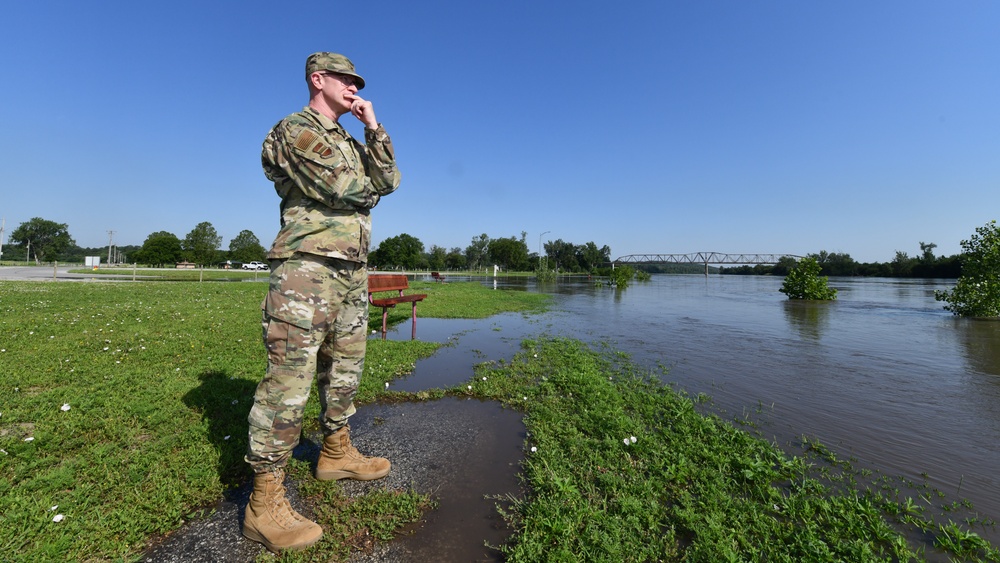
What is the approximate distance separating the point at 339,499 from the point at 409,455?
74 cm

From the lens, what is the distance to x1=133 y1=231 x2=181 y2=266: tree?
64562 mm

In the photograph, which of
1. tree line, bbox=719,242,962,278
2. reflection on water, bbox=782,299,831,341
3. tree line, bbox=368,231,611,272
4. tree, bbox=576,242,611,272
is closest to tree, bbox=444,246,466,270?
tree line, bbox=368,231,611,272

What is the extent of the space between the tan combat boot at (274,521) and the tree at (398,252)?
80.6 metres

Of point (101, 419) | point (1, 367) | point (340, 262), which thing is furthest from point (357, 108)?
point (1, 367)

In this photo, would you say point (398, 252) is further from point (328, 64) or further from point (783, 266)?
point (783, 266)

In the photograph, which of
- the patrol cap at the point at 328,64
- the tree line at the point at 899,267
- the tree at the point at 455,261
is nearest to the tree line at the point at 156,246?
the tree at the point at 455,261

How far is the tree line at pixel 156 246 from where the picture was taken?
65438 mm

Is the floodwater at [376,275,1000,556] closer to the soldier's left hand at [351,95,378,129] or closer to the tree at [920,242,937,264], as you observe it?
the soldier's left hand at [351,95,378,129]

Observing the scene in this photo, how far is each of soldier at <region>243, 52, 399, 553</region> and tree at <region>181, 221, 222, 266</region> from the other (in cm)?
6320

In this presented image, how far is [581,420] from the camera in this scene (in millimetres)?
3898

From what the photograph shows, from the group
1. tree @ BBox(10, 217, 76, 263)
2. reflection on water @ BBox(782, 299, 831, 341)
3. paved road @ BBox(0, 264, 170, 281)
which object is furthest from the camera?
tree @ BBox(10, 217, 76, 263)

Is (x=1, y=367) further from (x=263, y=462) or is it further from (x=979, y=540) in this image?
(x=979, y=540)

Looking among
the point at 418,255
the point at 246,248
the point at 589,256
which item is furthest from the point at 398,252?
the point at 589,256

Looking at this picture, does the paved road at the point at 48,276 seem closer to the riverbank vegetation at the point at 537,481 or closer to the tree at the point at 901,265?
the riverbank vegetation at the point at 537,481
